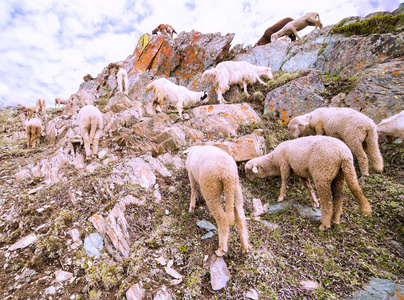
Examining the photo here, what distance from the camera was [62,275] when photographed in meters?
3.08

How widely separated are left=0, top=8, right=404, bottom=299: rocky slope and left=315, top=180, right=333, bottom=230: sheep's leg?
0.71 feet

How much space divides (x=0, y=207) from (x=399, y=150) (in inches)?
506

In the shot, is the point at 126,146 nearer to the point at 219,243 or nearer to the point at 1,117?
the point at 219,243

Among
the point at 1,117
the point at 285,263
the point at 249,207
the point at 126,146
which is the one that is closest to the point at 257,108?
the point at 249,207

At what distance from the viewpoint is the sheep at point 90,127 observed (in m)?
6.70

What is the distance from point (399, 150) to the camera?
5738 millimetres

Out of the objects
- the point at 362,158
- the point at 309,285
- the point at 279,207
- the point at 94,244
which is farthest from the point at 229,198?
the point at 362,158

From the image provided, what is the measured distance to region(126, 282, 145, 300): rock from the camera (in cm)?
265

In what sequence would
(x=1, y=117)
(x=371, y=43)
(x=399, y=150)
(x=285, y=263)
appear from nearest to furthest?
(x=285, y=263), (x=399, y=150), (x=371, y=43), (x=1, y=117)

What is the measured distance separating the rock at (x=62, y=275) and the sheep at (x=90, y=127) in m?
4.41

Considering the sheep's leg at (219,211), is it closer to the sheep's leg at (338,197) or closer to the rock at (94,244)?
the rock at (94,244)

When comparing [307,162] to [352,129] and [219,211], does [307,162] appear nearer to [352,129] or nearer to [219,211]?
[352,129]

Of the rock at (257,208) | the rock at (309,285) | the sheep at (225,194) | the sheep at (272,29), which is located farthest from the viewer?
the sheep at (272,29)

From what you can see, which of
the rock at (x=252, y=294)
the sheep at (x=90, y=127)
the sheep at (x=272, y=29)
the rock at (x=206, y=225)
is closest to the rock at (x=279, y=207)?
the rock at (x=206, y=225)
